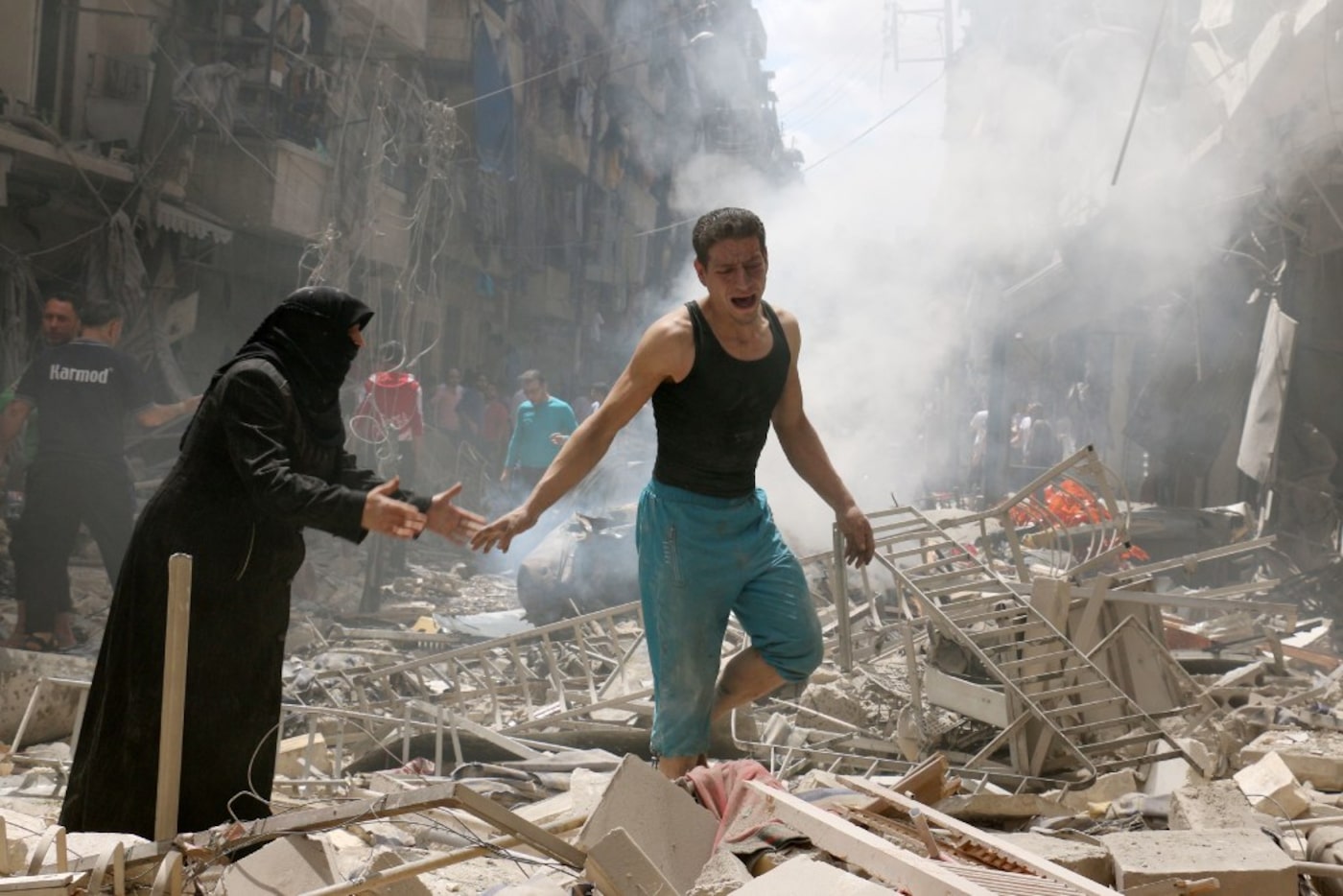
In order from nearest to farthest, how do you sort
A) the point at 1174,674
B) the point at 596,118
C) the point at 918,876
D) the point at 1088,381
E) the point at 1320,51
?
the point at 918,876
the point at 1174,674
the point at 1320,51
the point at 1088,381
the point at 596,118

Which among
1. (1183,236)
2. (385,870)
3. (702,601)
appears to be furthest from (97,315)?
(1183,236)

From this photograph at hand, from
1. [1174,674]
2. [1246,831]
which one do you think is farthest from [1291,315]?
[1246,831]

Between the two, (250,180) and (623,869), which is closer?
(623,869)

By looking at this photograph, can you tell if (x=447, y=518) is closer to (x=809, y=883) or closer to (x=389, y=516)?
(x=389, y=516)

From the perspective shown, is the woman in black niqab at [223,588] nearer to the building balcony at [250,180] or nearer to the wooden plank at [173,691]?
the wooden plank at [173,691]

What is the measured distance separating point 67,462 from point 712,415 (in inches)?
185

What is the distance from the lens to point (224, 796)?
3.55 metres

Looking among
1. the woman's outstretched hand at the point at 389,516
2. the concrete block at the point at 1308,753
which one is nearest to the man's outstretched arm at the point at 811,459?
the woman's outstretched hand at the point at 389,516

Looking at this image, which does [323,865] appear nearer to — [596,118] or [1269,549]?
[1269,549]

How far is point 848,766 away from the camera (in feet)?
18.0

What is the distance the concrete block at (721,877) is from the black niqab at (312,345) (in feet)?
4.94

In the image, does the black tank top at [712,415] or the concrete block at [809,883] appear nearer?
the concrete block at [809,883]

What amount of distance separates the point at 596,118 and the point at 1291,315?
21709mm

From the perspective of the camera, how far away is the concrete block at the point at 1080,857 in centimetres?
336
